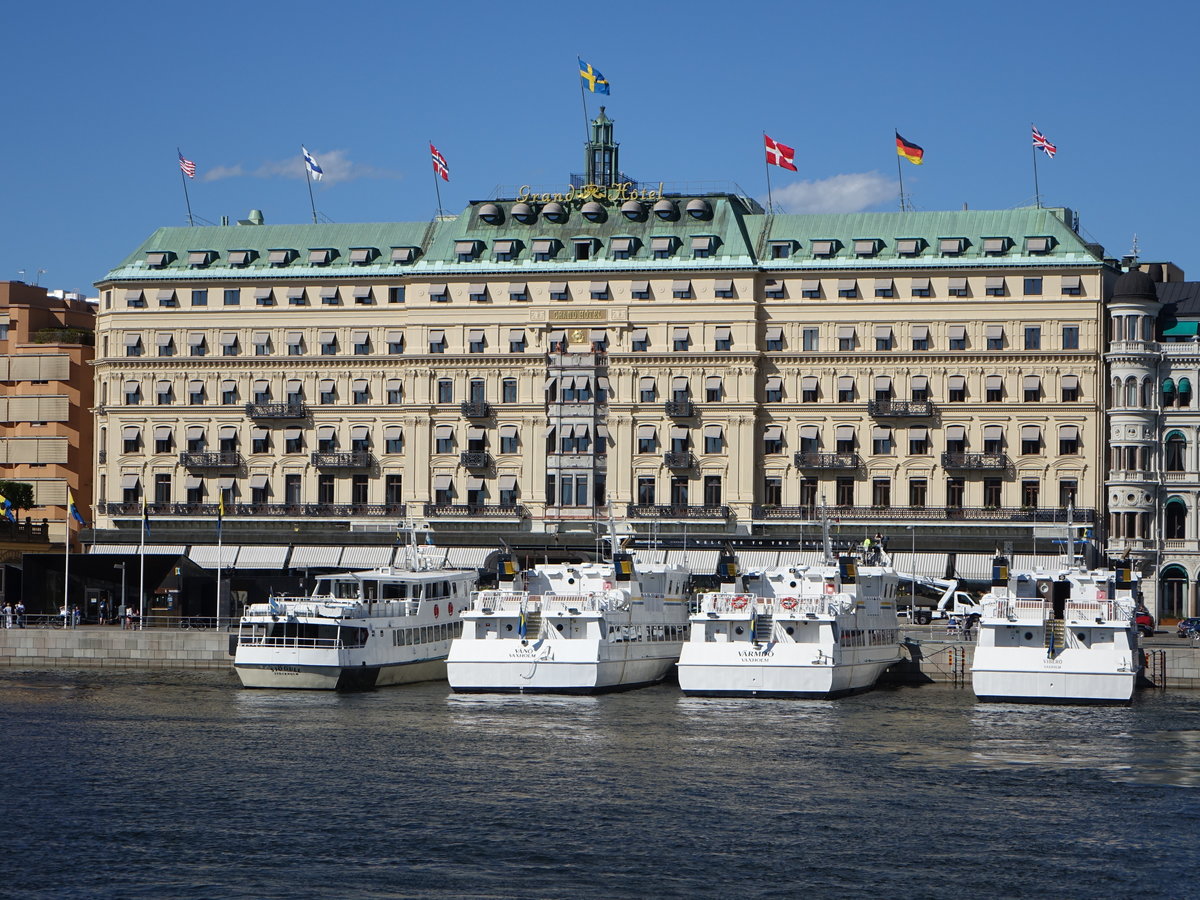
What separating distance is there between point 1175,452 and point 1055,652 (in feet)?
150

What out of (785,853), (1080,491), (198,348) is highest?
(198,348)

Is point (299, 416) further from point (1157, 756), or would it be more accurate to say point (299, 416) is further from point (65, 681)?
point (1157, 756)

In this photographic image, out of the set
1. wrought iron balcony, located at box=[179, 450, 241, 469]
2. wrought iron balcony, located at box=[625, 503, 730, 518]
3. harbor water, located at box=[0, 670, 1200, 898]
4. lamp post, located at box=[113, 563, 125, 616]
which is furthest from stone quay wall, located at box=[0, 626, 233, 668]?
wrought iron balcony, located at box=[625, 503, 730, 518]

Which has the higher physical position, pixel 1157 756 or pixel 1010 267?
pixel 1010 267

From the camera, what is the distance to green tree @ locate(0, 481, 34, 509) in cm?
15275

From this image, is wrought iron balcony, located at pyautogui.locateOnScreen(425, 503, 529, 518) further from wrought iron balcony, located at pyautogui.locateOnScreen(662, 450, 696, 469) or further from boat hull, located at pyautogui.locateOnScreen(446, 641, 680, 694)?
boat hull, located at pyautogui.locateOnScreen(446, 641, 680, 694)

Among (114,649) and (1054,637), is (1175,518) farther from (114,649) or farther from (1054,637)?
(114,649)

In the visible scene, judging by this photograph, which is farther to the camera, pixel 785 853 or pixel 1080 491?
pixel 1080 491

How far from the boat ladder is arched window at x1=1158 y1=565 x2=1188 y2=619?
126 ft

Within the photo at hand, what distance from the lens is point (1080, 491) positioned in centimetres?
13788

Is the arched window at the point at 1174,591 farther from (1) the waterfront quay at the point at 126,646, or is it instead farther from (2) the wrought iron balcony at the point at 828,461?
(2) the wrought iron balcony at the point at 828,461


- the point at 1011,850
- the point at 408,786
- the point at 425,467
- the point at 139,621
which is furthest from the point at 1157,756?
the point at 425,467

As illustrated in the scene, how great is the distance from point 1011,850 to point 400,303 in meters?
95.4

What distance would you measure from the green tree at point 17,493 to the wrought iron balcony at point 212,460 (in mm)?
12991
